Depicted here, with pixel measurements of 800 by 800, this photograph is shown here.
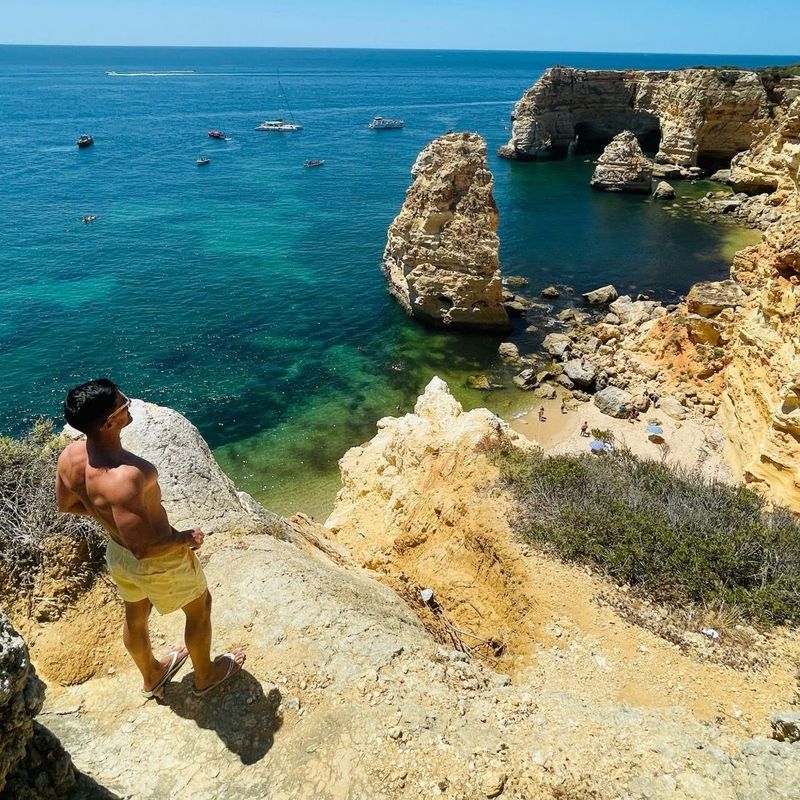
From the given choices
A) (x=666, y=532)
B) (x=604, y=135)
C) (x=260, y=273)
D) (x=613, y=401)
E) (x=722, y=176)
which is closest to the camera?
(x=666, y=532)

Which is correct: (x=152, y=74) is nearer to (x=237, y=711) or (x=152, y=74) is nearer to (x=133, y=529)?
(x=133, y=529)

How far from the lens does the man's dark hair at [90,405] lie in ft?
13.3

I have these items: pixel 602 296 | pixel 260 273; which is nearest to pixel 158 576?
pixel 602 296

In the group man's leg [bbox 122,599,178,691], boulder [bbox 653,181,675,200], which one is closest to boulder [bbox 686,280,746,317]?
man's leg [bbox 122,599,178,691]

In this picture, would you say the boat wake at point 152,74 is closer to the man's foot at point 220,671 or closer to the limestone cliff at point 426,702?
the limestone cliff at point 426,702

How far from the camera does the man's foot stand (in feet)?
16.8

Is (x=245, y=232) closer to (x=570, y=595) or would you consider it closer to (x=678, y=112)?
(x=570, y=595)

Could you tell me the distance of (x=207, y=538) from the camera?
748 cm

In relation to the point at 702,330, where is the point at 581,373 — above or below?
below

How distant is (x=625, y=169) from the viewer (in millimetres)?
49625

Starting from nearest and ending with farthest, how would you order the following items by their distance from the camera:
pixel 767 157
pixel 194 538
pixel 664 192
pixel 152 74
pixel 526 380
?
pixel 194 538
pixel 526 380
pixel 767 157
pixel 664 192
pixel 152 74

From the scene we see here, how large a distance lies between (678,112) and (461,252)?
44115 mm

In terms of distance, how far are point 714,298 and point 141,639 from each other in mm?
21609

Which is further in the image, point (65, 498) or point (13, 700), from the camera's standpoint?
point (65, 498)
